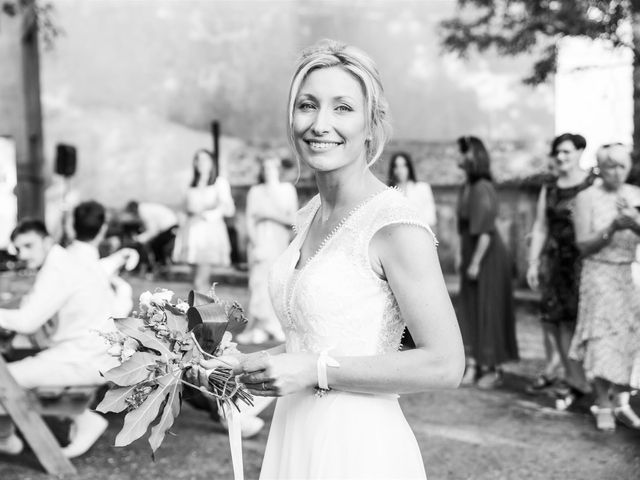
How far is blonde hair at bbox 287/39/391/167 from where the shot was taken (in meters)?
1.95

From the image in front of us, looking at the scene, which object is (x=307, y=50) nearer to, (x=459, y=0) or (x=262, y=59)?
(x=459, y=0)

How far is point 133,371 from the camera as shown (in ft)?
6.15

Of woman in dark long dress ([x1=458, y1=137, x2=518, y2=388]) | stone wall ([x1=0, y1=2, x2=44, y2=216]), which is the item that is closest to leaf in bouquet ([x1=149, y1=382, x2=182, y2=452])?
woman in dark long dress ([x1=458, y1=137, x2=518, y2=388])

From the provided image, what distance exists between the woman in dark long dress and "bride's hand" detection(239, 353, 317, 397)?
17.1 ft

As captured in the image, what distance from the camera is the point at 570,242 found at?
6.26 metres

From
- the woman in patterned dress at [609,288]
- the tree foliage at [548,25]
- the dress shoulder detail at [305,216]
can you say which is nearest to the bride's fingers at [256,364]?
the dress shoulder detail at [305,216]

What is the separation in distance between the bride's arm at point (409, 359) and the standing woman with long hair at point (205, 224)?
8.41 meters

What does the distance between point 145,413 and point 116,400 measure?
0.07m

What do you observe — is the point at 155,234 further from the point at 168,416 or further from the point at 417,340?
the point at 417,340

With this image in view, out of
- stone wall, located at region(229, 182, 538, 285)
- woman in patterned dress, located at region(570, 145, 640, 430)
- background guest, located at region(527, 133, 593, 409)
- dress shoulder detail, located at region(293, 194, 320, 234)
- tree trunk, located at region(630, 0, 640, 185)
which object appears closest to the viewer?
dress shoulder detail, located at region(293, 194, 320, 234)

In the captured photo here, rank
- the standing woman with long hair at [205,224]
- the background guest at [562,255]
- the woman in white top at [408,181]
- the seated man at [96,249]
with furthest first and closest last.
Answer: the standing woman with long hair at [205,224]
the woman in white top at [408,181]
the background guest at [562,255]
the seated man at [96,249]

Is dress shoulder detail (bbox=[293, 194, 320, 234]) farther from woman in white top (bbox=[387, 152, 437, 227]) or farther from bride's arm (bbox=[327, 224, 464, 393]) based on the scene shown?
woman in white top (bbox=[387, 152, 437, 227])

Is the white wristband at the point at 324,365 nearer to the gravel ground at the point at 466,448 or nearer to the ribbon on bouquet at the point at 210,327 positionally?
the ribbon on bouquet at the point at 210,327

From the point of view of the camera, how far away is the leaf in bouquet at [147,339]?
1.92m
